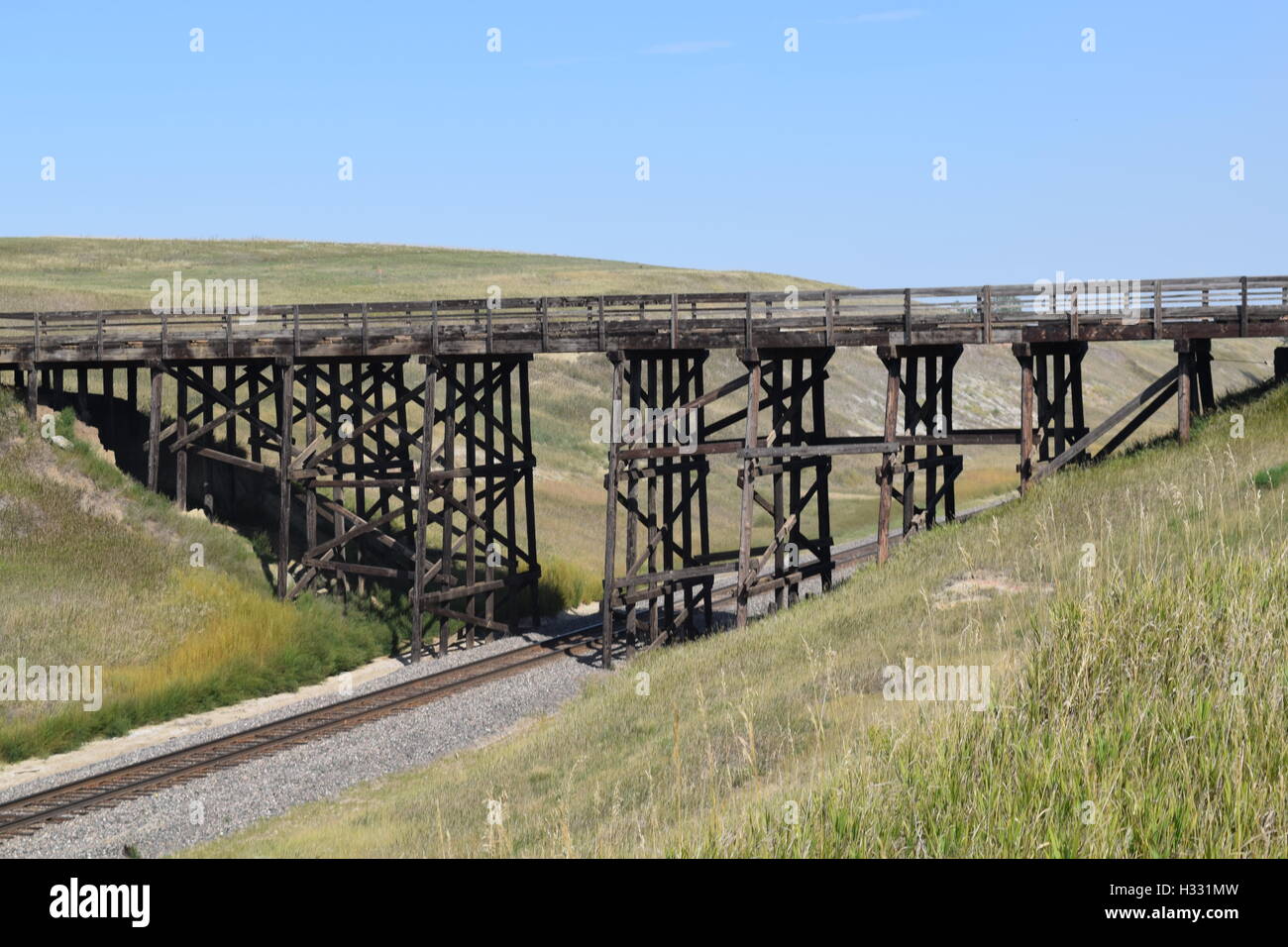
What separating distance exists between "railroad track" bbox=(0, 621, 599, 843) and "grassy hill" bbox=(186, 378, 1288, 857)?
2.99m

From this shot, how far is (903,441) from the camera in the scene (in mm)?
24938

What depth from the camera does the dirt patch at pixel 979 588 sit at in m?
18.2

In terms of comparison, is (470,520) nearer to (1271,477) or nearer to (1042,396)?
(1042,396)

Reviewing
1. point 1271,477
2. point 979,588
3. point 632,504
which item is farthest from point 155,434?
point 1271,477

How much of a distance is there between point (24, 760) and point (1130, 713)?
723 inches

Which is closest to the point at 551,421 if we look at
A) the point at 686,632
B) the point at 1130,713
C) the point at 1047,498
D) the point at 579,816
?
the point at 686,632

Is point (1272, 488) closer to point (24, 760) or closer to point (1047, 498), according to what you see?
point (1047, 498)

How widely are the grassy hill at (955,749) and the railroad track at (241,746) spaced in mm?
2993

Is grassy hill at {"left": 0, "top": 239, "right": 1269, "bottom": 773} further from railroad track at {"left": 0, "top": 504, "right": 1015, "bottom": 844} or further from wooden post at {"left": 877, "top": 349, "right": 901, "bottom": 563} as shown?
wooden post at {"left": 877, "top": 349, "right": 901, "bottom": 563}

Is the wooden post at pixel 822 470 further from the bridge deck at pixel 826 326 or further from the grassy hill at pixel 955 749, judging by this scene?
the grassy hill at pixel 955 749

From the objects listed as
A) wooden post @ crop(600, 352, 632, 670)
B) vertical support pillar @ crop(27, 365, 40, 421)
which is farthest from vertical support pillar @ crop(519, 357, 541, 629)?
vertical support pillar @ crop(27, 365, 40, 421)

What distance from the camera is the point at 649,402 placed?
28031 millimetres

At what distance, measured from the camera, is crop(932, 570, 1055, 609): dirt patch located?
18.2m

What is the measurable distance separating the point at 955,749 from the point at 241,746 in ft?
49.9
